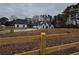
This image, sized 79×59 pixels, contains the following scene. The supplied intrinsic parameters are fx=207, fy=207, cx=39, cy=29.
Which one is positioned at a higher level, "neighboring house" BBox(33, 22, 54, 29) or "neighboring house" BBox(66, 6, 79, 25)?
"neighboring house" BBox(66, 6, 79, 25)

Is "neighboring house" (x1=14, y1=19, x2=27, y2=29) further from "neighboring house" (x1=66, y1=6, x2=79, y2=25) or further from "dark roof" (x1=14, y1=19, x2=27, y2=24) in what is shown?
"neighboring house" (x1=66, y1=6, x2=79, y2=25)

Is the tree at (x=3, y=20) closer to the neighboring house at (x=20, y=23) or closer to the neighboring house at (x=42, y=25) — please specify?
the neighboring house at (x=20, y=23)

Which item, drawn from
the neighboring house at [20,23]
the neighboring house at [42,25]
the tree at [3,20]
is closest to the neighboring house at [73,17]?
the neighboring house at [42,25]

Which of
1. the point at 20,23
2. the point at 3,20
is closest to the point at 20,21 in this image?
the point at 20,23

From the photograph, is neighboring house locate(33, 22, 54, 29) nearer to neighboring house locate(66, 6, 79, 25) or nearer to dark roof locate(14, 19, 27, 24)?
dark roof locate(14, 19, 27, 24)

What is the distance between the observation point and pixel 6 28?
264 centimetres

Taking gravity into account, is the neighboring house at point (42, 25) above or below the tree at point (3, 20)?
below

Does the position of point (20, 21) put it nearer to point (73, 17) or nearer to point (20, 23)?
point (20, 23)

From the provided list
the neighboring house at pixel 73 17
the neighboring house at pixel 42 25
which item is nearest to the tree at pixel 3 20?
the neighboring house at pixel 42 25

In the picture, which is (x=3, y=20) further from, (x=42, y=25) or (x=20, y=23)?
(x=42, y=25)

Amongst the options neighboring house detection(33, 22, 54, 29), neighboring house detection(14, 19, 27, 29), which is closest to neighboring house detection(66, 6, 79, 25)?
neighboring house detection(33, 22, 54, 29)

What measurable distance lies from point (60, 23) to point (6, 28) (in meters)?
0.70

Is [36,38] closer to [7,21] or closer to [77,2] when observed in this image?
[7,21]

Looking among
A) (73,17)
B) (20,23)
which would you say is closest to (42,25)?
(20,23)
